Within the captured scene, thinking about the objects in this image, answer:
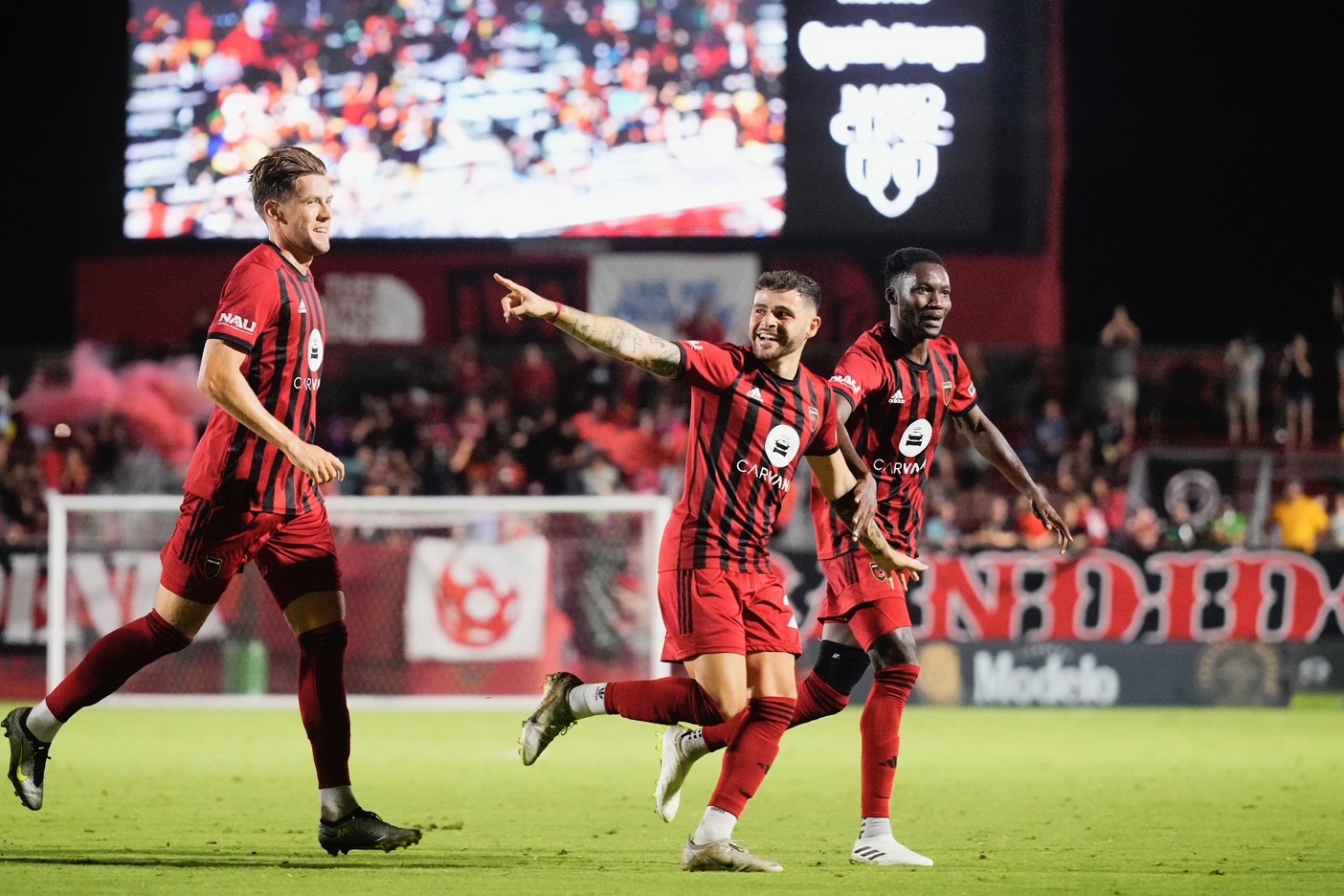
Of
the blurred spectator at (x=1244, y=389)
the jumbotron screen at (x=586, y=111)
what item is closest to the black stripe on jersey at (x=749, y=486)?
the blurred spectator at (x=1244, y=389)

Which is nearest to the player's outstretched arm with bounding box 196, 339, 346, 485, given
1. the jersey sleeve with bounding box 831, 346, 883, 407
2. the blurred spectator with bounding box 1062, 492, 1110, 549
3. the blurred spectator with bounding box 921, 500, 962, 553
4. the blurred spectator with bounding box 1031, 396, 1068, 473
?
the jersey sleeve with bounding box 831, 346, 883, 407

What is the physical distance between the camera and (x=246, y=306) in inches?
227

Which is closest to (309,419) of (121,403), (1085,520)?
(1085,520)

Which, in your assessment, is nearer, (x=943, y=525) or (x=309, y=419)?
(x=309, y=419)

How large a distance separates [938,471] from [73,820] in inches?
485

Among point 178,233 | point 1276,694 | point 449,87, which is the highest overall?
point 449,87

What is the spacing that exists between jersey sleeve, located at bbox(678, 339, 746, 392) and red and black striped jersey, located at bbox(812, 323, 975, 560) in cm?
75

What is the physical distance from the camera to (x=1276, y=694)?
48.0ft

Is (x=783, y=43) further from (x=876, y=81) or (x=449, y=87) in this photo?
(x=449, y=87)

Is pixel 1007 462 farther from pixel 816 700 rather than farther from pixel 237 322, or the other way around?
pixel 237 322

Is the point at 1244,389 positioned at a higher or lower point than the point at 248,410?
higher

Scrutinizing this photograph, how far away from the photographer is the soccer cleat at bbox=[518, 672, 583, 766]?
6.31 meters

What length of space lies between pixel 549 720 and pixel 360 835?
750mm

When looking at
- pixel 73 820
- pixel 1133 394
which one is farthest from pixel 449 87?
pixel 73 820
